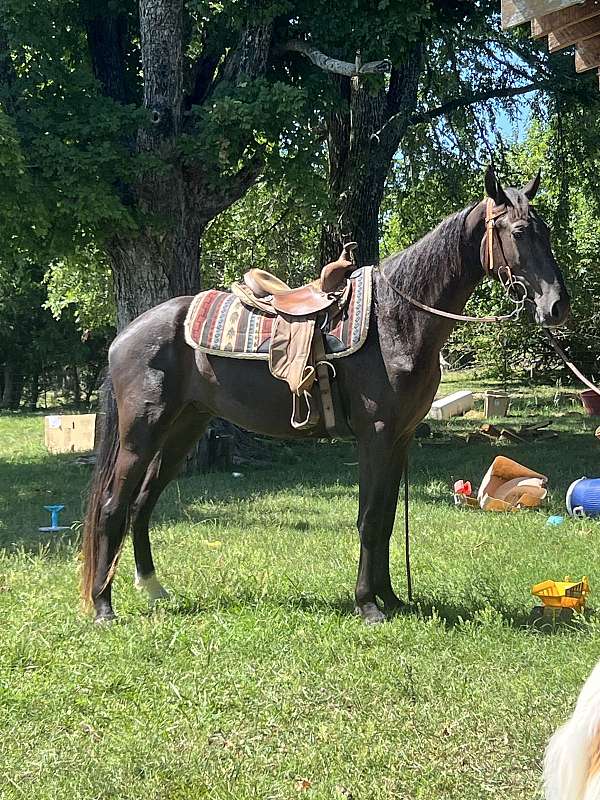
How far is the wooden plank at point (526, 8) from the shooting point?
138 inches

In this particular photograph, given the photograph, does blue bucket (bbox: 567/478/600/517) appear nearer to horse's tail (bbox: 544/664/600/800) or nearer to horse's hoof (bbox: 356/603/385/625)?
horse's hoof (bbox: 356/603/385/625)

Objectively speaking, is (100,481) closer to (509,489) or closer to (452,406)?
(509,489)

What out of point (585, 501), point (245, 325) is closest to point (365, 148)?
point (585, 501)

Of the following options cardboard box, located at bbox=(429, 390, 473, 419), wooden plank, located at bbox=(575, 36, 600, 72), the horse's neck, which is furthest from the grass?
cardboard box, located at bbox=(429, 390, 473, 419)

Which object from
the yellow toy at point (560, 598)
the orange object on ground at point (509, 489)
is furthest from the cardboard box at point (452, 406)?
the yellow toy at point (560, 598)

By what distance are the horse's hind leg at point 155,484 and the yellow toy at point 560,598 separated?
7.55ft

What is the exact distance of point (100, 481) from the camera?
5.22m

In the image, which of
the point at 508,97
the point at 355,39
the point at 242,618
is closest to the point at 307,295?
the point at 242,618

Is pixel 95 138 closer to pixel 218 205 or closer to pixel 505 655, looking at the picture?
pixel 218 205

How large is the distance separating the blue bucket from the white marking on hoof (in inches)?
162

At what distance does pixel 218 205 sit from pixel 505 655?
7.61 metres

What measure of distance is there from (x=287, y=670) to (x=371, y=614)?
0.83 m

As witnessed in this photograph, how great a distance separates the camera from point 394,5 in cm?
984

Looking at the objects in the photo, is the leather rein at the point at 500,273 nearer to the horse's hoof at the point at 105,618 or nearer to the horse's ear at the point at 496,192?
the horse's ear at the point at 496,192
